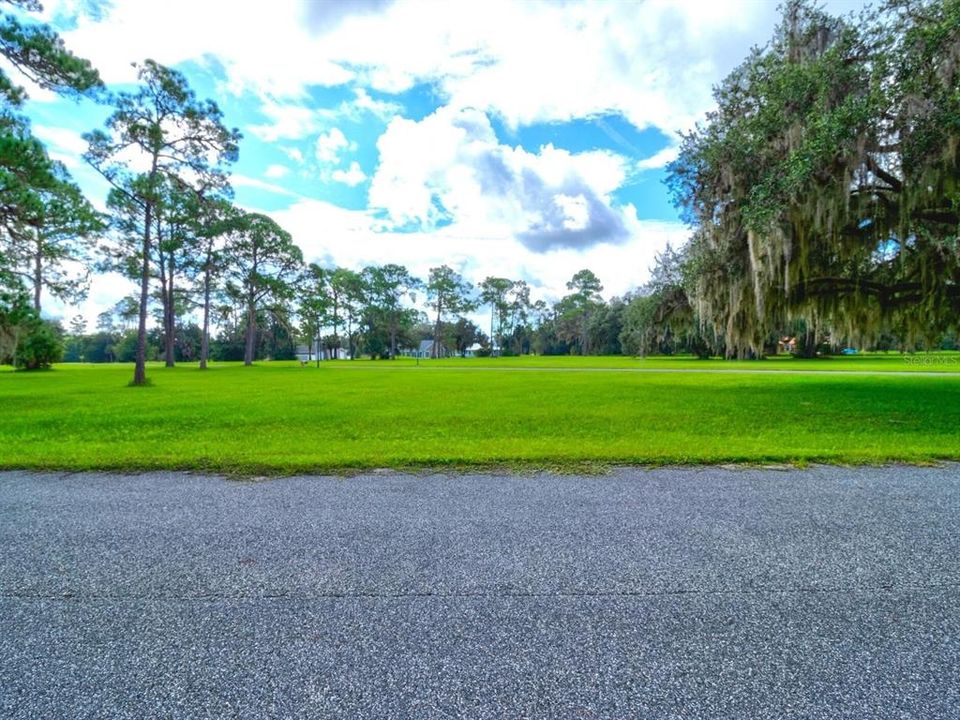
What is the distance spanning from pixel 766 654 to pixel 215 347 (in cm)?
7111

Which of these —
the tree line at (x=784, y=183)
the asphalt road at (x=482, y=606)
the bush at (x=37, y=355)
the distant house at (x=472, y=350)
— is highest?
the tree line at (x=784, y=183)

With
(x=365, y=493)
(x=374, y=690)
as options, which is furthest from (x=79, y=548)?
(x=374, y=690)

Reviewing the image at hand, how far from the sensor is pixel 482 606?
241cm

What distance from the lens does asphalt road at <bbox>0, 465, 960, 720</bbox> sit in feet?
5.98

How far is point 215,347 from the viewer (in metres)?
61.5

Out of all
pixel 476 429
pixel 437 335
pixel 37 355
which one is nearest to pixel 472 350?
pixel 437 335

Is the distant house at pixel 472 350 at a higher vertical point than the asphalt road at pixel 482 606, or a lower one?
higher

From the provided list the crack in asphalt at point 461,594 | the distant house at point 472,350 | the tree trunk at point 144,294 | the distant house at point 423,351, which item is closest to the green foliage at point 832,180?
the crack in asphalt at point 461,594

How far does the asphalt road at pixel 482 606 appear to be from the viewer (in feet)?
5.98

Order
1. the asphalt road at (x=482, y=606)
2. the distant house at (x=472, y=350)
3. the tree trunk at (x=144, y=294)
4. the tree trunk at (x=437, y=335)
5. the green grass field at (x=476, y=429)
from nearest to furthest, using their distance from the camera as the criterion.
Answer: the asphalt road at (x=482, y=606) < the green grass field at (x=476, y=429) < the tree trunk at (x=144, y=294) < the tree trunk at (x=437, y=335) < the distant house at (x=472, y=350)

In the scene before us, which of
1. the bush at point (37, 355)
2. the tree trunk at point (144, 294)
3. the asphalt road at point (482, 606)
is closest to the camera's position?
the asphalt road at point (482, 606)

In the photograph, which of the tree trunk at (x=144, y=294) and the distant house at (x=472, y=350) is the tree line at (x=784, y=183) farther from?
the distant house at (x=472, y=350)

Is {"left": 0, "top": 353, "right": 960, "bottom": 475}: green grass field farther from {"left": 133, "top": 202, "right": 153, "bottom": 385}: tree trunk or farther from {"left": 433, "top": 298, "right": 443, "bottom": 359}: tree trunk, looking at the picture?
{"left": 433, "top": 298, "right": 443, "bottom": 359}: tree trunk

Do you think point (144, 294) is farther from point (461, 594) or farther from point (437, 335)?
point (437, 335)
